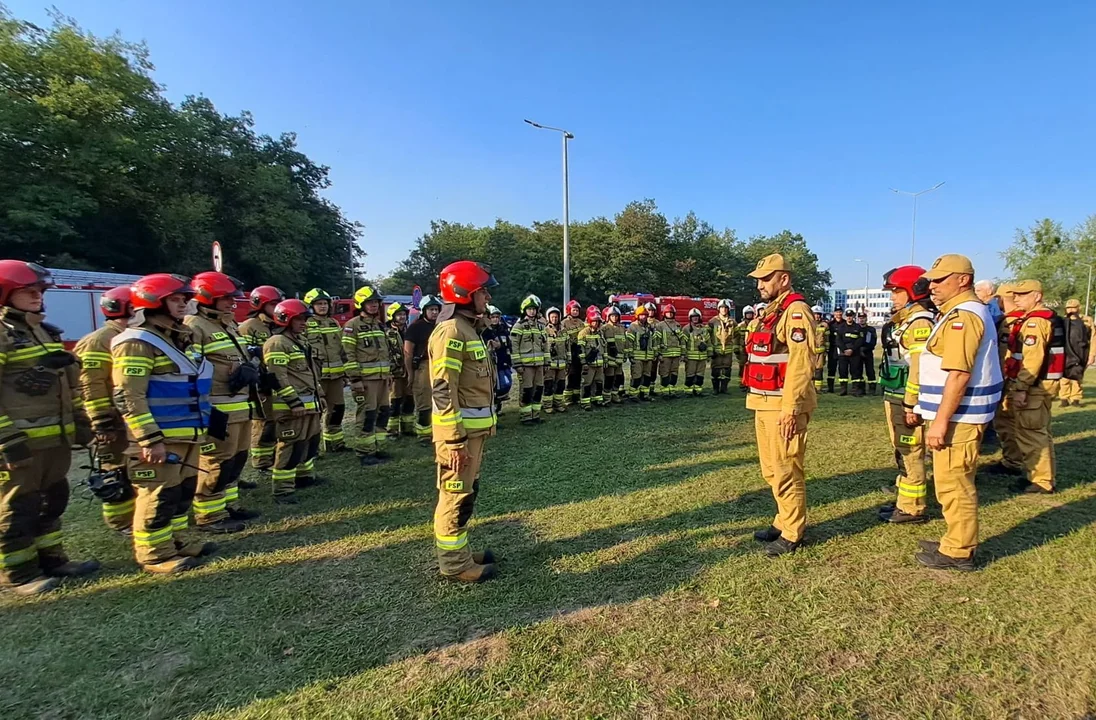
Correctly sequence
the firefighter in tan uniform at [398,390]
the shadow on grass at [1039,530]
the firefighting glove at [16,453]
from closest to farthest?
the firefighting glove at [16,453] < the shadow on grass at [1039,530] < the firefighter in tan uniform at [398,390]

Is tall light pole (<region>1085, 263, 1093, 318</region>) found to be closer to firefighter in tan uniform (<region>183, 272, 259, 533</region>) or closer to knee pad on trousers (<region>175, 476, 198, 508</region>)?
firefighter in tan uniform (<region>183, 272, 259, 533</region>)

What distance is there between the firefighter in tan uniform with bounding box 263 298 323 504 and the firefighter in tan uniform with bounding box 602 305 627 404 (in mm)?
6643

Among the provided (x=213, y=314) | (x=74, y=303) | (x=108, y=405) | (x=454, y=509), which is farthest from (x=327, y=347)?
(x=74, y=303)

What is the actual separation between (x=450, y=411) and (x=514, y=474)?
3.04 meters

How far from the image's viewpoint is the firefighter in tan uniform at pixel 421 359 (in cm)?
803

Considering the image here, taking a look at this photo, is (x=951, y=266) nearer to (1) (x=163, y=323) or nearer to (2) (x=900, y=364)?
(2) (x=900, y=364)

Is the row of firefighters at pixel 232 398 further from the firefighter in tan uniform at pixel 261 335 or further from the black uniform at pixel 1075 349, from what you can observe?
the black uniform at pixel 1075 349

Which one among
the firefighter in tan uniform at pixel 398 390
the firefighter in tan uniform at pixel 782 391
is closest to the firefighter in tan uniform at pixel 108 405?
the firefighter in tan uniform at pixel 398 390

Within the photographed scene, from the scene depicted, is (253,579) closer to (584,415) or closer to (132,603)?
(132,603)

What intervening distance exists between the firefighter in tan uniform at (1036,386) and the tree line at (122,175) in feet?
91.5

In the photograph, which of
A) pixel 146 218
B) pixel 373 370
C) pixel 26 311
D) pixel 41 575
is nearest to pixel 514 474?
pixel 373 370

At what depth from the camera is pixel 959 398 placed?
3758 mm

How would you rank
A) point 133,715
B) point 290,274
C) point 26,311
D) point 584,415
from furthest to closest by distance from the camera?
point 290,274 < point 584,415 < point 26,311 < point 133,715

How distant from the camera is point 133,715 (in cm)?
271
